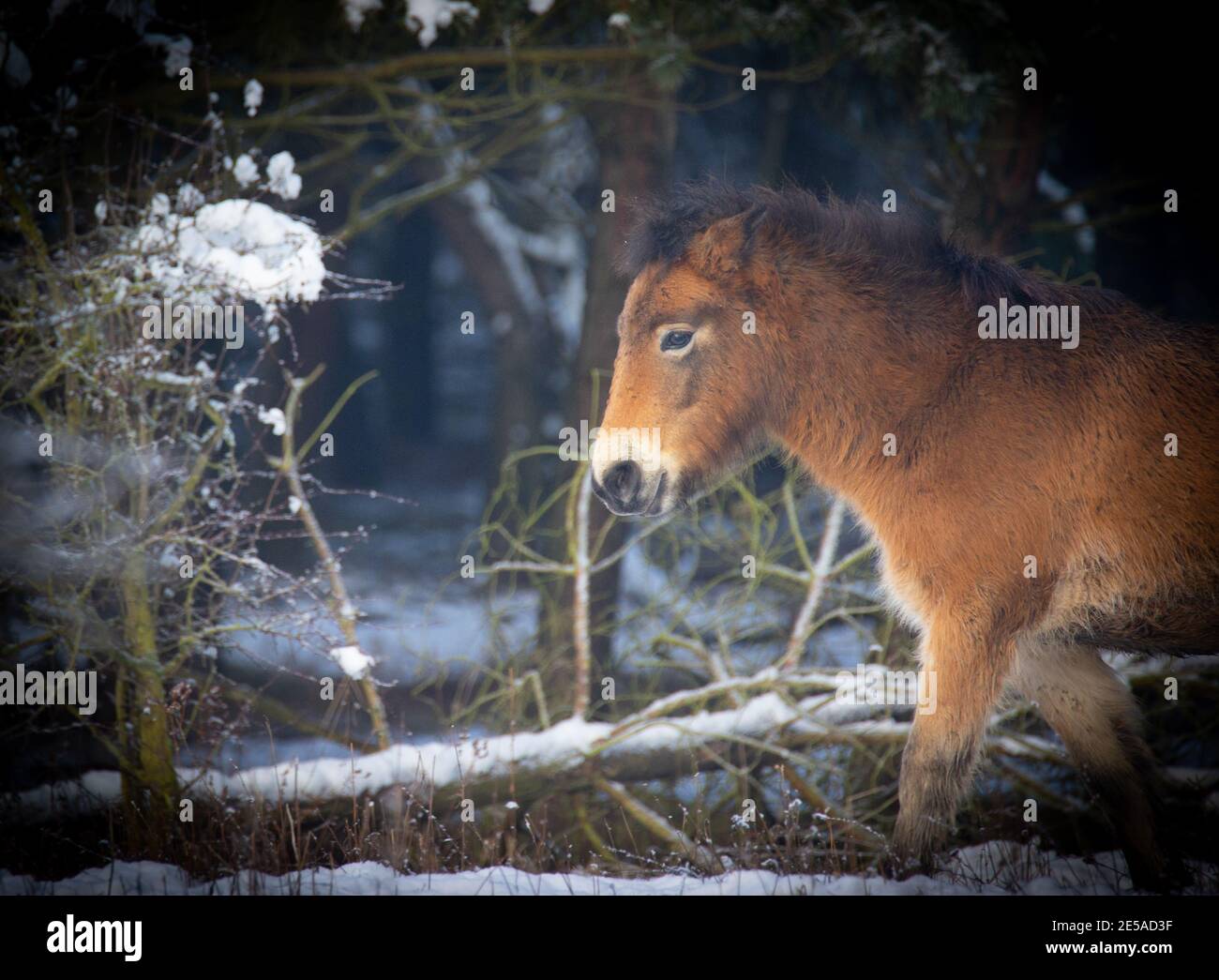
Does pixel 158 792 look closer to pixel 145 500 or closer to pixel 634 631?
pixel 145 500

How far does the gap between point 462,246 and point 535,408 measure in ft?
3.55

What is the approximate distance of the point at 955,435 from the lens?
2.89 meters

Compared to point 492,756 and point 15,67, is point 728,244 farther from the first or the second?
point 15,67

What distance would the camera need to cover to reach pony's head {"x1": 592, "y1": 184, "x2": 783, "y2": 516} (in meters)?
2.96

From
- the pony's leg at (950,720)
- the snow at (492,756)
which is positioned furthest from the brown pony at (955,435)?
the snow at (492,756)

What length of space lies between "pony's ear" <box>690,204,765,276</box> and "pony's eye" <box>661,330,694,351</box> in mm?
223

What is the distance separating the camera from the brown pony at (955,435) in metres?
2.78

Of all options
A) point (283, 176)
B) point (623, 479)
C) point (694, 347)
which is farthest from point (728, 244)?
point (283, 176)

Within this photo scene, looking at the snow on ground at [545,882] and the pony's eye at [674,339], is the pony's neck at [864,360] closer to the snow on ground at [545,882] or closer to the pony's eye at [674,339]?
the pony's eye at [674,339]

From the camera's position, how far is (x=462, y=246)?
581cm

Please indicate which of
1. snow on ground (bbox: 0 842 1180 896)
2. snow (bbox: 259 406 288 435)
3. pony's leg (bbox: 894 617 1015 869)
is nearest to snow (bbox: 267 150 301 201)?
snow (bbox: 259 406 288 435)

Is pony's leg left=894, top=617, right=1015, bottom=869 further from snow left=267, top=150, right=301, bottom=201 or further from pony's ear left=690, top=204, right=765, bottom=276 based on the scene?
snow left=267, top=150, right=301, bottom=201

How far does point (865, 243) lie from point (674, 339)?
695 millimetres
